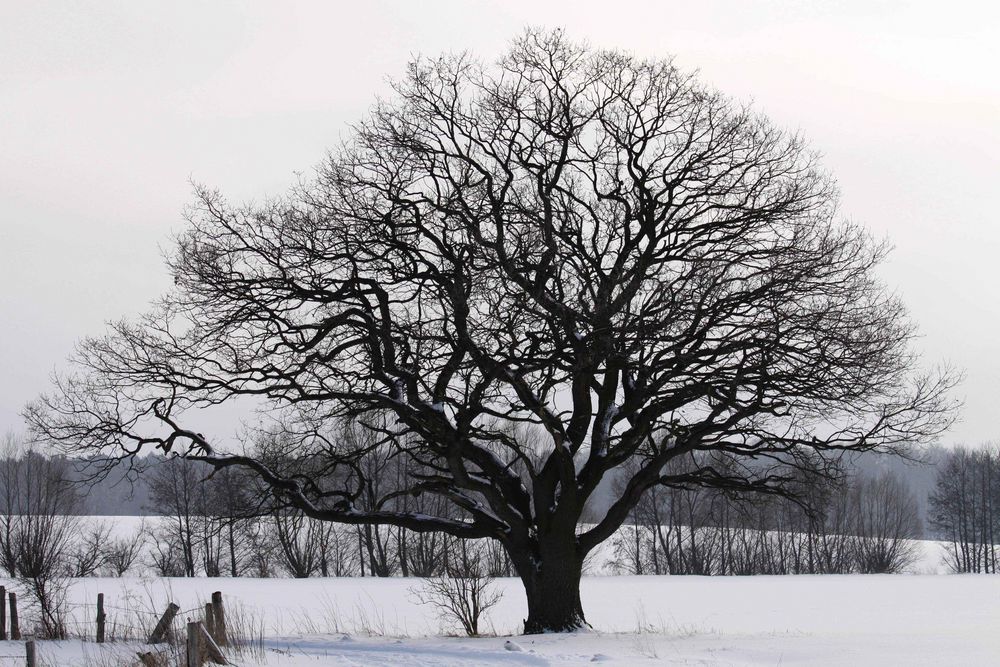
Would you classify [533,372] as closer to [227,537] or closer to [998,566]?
[227,537]

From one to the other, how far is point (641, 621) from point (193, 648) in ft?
71.5

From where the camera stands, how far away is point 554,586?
57.4ft

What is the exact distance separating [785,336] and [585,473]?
449 cm

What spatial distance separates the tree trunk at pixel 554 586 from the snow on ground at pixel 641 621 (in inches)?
36.4

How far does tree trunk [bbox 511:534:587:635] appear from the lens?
17375 millimetres

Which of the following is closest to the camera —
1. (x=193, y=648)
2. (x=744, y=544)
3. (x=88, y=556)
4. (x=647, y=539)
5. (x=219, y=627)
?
(x=193, y=648)

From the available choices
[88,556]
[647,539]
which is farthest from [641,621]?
[647,539]

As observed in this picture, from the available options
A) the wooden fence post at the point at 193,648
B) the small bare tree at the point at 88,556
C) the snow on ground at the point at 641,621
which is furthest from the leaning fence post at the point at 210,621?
the small bare tree at the point at 88,556

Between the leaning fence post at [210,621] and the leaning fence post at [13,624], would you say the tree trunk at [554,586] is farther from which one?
the leaning fence post at [13,624]

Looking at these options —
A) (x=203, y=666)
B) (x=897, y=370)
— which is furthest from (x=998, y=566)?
(x=203, y=666)

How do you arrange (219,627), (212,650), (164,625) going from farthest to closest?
1. (164,625)
2. (219,627)
3. (212,650)

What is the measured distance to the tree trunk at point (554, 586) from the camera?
17.4 metres

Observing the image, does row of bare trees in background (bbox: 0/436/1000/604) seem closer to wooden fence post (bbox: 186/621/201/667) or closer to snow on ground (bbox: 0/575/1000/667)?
snow on ground (bbox: 0/575/1000/667)

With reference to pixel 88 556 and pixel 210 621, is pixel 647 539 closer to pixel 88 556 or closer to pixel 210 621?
pixel 88 556
